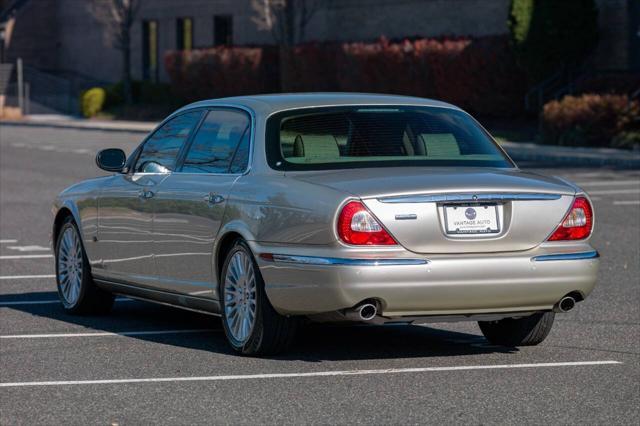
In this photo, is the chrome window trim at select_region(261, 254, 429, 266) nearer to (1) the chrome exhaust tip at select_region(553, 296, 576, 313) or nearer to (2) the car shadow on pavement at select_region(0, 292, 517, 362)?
(2) the car shadow on pavement at select_region(0, 292, 517, 362)

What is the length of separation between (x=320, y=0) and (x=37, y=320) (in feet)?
130

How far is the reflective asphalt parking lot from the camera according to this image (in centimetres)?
700

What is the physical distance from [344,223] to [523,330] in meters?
1.63

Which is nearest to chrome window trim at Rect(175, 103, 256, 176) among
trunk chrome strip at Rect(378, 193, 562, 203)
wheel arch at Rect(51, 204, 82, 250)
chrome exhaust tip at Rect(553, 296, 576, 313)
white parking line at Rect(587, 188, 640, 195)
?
trunk chrome strip at Rect(378, 193, 562, 203)

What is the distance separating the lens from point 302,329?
973cm

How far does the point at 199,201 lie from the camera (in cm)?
904

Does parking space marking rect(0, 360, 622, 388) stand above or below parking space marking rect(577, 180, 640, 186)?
above

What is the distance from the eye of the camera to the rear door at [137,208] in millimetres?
9648

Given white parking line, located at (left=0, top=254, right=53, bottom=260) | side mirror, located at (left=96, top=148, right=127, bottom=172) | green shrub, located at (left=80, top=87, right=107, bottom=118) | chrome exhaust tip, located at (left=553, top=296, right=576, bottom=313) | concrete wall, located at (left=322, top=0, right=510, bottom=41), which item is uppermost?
concrete wall, located at (left=322, top=0, right=510, bottom=41)

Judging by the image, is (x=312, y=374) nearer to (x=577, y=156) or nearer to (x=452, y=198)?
(x=452, y=198)

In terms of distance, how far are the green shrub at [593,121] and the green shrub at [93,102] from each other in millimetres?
24749

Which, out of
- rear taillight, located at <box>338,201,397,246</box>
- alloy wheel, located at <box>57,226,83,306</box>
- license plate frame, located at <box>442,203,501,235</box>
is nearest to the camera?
rear taillight, located at <box>338,201,397,246</box>

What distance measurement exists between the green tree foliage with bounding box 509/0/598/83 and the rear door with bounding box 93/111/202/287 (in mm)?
26904

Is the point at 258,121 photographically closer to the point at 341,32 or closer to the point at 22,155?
the point at 22,155
